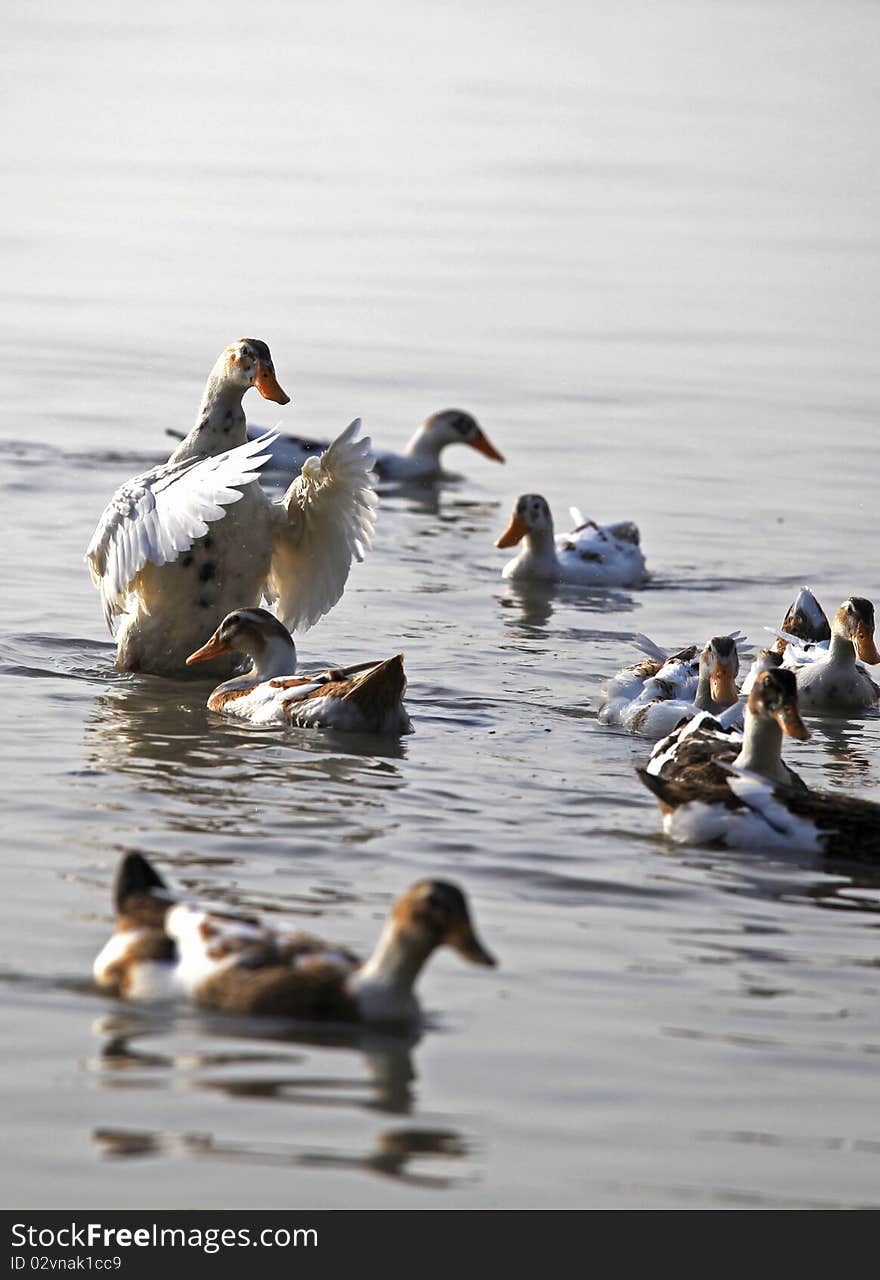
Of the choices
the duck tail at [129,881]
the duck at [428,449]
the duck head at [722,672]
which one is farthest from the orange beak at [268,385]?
the duck at [428,449]

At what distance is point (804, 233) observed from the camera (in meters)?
29.7

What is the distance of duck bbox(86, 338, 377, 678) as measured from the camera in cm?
1133

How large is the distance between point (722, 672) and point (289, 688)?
2.03 meters

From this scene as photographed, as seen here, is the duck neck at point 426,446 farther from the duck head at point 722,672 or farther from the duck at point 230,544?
the duck head at point 722,672

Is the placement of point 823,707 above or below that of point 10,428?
below

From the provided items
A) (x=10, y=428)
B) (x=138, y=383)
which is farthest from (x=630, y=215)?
(x=10, y=428)

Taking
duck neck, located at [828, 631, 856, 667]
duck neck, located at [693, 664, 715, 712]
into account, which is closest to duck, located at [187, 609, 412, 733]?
duck neck, located at [693, 664, 715, 712]

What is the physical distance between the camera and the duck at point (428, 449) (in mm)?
18312

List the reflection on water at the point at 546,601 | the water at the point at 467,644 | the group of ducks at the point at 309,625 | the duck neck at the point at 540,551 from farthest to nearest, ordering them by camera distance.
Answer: the duck neck at the point at 540,551
the reflection on water at the point at 546,601
the group of ducks at the point at 309,625
the water at the point at 467,644

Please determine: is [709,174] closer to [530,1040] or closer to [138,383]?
[138,383]

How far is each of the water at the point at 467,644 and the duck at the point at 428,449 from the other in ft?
1.44

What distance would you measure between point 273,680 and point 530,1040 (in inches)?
177

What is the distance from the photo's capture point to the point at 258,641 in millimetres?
11109

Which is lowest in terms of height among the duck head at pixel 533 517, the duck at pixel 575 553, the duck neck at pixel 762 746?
the duck neck at pixel 762 746
